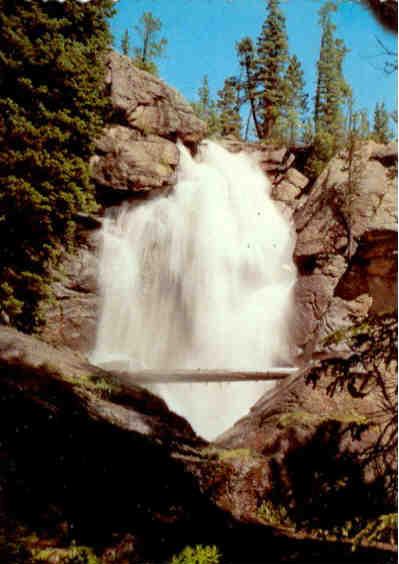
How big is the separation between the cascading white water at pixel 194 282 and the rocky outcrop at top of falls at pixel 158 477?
944 cm

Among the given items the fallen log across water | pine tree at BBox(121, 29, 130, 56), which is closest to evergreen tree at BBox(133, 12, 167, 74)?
pine tree at BBox(121, 29, 130, 56)

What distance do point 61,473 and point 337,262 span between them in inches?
604

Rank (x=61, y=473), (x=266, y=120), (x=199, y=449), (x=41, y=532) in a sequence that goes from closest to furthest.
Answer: (x=41, y=532)
(x=61, y=473)
(x=199, y=449)
(x=266, y=120)

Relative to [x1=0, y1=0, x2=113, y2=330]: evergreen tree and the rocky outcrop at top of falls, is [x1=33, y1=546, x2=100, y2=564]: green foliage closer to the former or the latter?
the rocky outcrop at top of falls

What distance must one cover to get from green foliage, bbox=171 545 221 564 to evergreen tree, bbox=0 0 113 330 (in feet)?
27.1

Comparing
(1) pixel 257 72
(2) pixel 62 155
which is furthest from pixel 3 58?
(1) pixel 257 72

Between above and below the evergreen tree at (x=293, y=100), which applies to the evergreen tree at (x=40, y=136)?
below

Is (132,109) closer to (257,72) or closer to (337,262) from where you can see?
(257,72)

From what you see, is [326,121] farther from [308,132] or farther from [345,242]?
[345,242]

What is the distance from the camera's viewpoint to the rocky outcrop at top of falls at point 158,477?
467cm

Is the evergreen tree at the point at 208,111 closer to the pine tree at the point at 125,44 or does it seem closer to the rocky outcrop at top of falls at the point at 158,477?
the pine tree at the point at 125,44

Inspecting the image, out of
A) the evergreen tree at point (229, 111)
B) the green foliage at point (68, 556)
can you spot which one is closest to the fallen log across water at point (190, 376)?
the green foliage at point (68, 556)

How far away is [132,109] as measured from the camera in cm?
2019

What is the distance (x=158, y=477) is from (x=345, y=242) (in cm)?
1519
